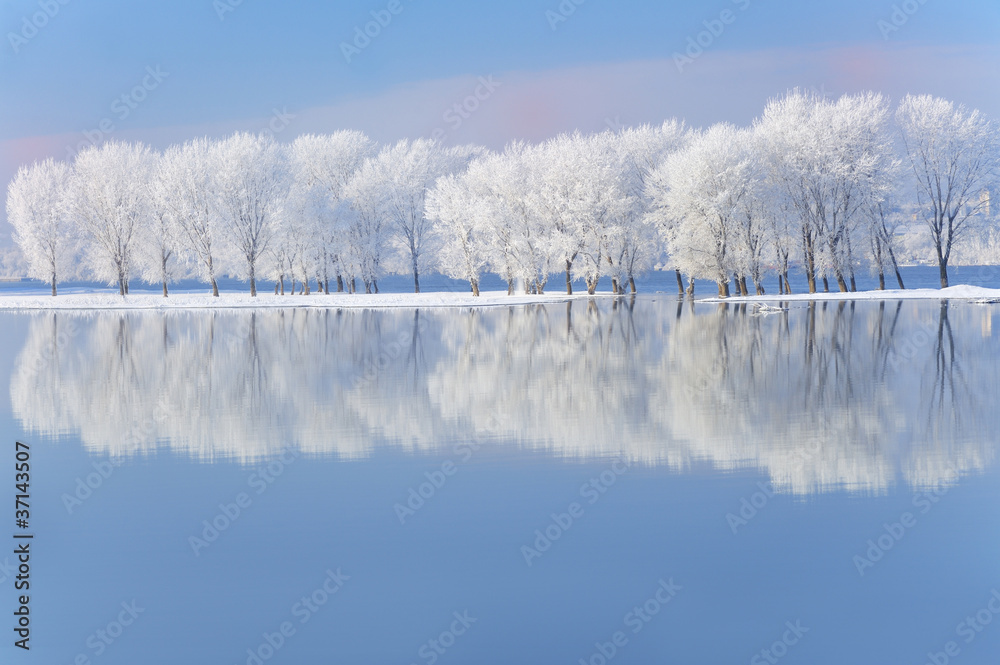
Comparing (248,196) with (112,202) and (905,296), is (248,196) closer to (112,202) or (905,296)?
(112,202)

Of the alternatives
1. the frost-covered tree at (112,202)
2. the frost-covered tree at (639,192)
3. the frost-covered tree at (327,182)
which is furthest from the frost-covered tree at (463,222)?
the frost-covered tree at (112,202)

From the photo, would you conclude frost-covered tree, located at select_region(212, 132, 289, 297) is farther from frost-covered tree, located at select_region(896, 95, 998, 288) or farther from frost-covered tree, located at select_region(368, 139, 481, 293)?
frost-covered tree, located at select_region(896, 95, 998, 288)

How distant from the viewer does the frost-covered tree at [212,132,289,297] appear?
67.4 meters

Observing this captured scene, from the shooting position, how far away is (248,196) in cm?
6750

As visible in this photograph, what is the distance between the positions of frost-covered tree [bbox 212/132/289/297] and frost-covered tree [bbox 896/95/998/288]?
4650cm

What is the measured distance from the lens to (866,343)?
27.4m

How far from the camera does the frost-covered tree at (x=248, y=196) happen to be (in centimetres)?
6738

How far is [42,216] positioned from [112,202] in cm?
957

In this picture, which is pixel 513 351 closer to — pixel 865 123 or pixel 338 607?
pixel 338 607

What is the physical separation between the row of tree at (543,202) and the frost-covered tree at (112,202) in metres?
0.18

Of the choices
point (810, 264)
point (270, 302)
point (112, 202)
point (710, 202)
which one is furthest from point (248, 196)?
point (810, 264)

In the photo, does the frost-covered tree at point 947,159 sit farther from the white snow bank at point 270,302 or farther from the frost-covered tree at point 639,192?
the white snow bank at point 270,302

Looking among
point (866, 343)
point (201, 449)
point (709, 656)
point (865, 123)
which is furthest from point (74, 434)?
point (865, 123)

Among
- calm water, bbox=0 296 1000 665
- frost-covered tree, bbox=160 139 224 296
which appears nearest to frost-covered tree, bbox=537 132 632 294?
frost-covered tree, bbox=160 139 224 296
